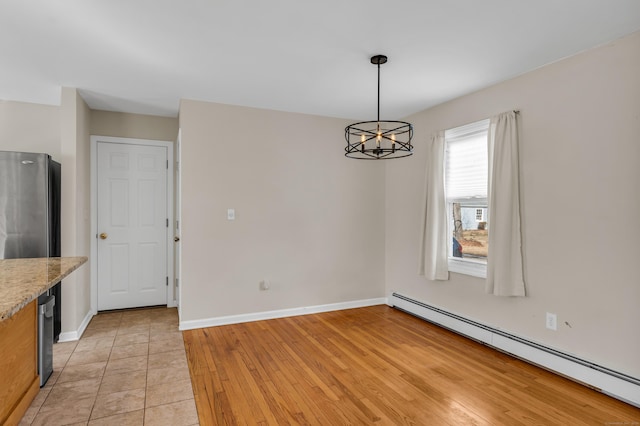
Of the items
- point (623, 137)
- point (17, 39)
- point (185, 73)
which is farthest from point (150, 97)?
point (623, 137)

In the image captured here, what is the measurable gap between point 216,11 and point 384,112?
8.66ft

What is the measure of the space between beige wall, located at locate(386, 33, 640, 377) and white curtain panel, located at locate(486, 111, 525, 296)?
8 cm

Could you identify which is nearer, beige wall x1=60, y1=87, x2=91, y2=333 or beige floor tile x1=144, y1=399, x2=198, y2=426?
beige floor tile x1=144, y1=399, x2=198, y2=426

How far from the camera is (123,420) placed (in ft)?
7.24

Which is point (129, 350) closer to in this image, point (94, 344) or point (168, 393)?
point (94, 344)

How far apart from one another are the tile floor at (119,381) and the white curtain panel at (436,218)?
8.76 feet

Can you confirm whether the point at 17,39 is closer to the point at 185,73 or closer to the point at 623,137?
the point at 185,73

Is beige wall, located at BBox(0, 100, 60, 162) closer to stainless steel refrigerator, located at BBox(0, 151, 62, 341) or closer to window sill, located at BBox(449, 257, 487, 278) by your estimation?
stainless steel refrigerator, located at BBox(0, 151, 62, 341)

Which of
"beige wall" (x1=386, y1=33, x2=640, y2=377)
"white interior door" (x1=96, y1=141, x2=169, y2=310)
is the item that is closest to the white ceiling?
"beige wall" (x1=386, y1=33, x2=640, y2=377)

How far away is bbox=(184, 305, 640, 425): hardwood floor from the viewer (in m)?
2.25

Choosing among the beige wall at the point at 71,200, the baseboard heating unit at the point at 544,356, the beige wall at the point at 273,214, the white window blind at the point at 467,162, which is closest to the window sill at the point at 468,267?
the baseboard heating unit at the point at 544,356

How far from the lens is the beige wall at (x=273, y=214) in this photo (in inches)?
154

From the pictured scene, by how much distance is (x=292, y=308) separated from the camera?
4367 mm

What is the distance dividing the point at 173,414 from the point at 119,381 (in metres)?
0.73
